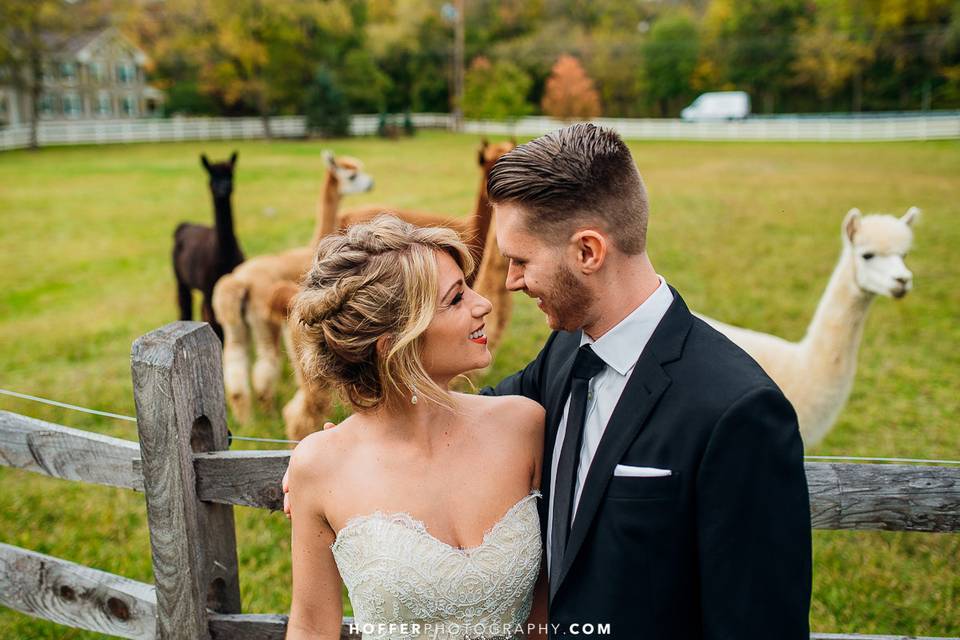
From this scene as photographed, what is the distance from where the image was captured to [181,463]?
2.45 m

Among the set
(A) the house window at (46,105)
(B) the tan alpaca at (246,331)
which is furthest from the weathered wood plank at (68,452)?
(A) the house window at (46,105)

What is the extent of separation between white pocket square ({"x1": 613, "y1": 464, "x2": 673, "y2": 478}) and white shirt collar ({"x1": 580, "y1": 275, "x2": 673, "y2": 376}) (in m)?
Answer: 0.25

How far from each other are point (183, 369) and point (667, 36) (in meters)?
56.9

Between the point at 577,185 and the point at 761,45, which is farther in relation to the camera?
the point at 761,45

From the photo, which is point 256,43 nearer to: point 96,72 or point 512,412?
point 96,72

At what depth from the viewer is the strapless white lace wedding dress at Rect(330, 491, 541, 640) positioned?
2039 mm

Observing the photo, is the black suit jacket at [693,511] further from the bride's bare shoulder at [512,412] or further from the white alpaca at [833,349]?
the white alpaca at [833,349]

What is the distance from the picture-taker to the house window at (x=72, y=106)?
5366 cm

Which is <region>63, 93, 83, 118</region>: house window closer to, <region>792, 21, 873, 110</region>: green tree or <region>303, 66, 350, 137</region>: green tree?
<region>303, 66, 350, 137</region>: green tree

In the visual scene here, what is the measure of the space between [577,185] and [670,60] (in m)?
55.6

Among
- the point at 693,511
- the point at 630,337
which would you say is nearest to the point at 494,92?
the point at 630,337

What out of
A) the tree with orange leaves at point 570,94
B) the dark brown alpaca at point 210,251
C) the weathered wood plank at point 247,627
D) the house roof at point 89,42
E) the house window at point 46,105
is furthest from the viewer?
the house window at point 46,105

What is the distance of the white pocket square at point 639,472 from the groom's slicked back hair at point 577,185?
1.77ft

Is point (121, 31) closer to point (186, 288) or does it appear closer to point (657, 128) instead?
point (657, 128)
